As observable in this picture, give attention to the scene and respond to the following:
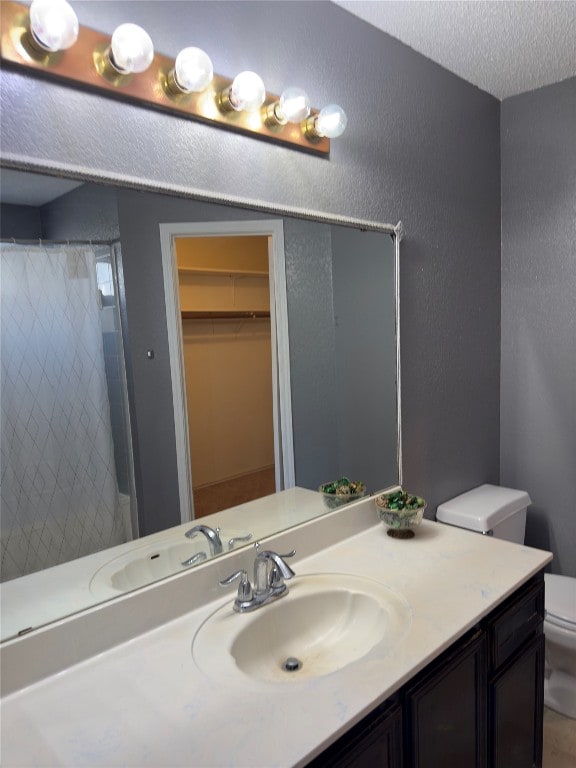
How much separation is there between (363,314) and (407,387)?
33 cm

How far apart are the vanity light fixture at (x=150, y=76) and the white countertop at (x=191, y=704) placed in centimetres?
116

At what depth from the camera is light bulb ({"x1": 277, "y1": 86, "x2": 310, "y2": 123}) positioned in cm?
131

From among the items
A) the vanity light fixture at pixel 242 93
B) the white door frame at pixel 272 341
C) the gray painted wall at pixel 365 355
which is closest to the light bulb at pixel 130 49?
the vanity light fixture at pixel 242 93

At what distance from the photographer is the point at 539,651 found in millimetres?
1478

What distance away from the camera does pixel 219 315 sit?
1.39 metres

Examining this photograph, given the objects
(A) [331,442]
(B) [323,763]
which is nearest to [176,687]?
(B) [323,763]

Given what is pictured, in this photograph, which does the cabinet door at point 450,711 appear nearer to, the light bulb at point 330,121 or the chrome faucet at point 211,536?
the chrome faucet at point 211,536

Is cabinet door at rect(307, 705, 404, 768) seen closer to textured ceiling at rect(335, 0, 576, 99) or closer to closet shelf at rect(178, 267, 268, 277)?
closet shelf at rect(178, 267, 268, 277)

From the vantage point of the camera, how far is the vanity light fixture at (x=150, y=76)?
0.92 m

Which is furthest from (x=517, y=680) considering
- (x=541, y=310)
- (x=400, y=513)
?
(x=541, y=310)

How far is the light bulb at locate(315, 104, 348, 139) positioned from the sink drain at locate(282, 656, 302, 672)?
136 centimetres

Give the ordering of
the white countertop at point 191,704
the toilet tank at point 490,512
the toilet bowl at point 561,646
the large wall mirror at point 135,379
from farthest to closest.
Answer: the toilet tank at point 490,512
the toilet bowl at point 561,646
the large wall mirror at point 135,379
the white countertop at point 191,704

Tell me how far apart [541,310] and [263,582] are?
5.59 ft

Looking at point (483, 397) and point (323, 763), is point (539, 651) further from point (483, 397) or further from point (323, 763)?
point (483, 397)
